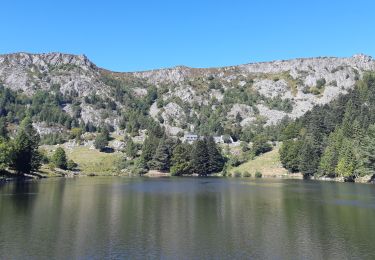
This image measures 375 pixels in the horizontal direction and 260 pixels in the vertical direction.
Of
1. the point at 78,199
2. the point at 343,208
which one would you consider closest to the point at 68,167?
the point at 78,199

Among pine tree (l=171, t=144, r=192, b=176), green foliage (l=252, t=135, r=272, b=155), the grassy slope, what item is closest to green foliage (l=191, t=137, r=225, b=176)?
pine tree (l=171, t=144, r=192, b=176)

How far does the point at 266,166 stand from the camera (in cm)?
17262

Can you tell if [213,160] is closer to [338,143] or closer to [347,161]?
[338,143]

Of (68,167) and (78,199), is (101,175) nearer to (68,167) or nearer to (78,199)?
(68,167)

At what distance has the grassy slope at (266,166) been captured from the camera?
6604 inches

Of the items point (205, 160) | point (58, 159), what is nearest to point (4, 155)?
point (58, 159)

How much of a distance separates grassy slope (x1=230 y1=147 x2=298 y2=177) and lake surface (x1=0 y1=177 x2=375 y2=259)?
3694 inches

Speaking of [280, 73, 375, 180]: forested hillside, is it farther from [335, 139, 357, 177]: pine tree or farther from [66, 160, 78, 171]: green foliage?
[66, 160, 78, 171]: green foliage

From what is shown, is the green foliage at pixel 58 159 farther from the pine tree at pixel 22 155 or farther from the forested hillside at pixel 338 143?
the forested hillside at pixel 338 143

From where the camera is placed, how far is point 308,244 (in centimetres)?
3988

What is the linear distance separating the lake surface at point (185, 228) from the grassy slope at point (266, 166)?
308 feet

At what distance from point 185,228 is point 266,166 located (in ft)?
426

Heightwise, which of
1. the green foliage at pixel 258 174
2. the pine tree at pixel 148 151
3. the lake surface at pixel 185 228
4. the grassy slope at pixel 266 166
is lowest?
the lake surface at pixel 185 228

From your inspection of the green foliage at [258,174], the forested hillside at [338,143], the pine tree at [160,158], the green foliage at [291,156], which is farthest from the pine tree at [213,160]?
the forested hillside at [338,143]
